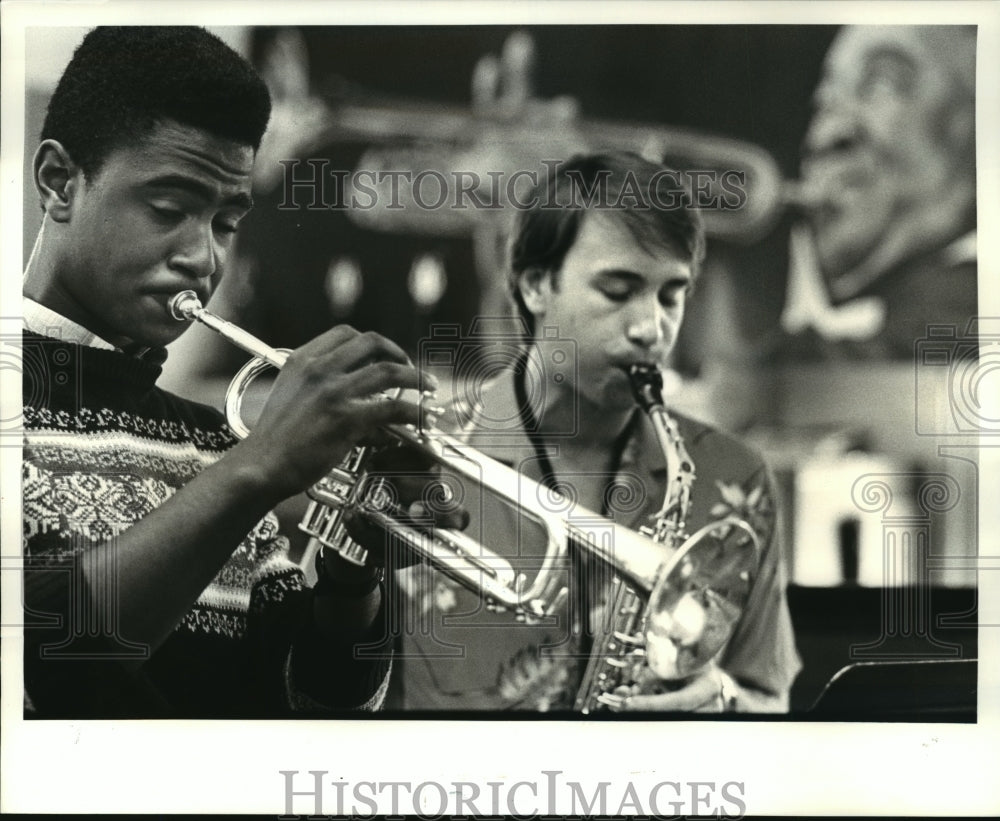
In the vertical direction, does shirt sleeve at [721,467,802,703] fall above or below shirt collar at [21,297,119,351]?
below

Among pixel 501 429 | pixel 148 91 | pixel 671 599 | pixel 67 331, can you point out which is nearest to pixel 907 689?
pixel 671 599

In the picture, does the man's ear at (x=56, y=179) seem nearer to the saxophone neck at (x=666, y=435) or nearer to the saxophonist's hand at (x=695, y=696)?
the saxophone neck at (x=666, y=435)

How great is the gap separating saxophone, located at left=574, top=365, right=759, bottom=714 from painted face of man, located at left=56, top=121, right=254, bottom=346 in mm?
1278

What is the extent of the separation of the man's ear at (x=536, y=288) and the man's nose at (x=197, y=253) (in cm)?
89

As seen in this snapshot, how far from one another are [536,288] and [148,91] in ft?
4.09

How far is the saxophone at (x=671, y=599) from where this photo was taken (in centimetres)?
312

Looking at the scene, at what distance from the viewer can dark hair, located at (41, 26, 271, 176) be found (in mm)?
3141

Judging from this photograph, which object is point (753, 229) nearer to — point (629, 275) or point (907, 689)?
point (629, 275)

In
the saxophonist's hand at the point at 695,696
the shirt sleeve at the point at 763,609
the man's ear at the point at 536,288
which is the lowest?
the saxophonist's hand at the point at 695,696

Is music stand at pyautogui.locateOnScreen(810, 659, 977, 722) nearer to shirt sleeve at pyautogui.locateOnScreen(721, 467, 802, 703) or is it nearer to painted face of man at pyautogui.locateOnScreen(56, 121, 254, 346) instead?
shirt sleeve at pyautogui.locateOnScreen(721, 467, 802, 703)

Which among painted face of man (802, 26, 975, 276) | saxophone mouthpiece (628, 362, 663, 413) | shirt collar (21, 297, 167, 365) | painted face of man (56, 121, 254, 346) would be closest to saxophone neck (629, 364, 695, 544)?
saxophone mouthpiece (628, 362, 663, 413)

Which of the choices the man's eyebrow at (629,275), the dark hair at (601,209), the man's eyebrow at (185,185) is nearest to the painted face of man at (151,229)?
the man's eyebrow at (185,185)

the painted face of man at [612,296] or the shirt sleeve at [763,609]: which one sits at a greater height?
the painted face of man at [612,296]

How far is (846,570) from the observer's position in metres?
3.18
